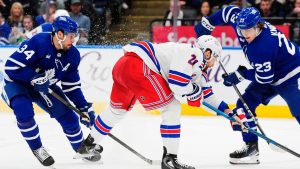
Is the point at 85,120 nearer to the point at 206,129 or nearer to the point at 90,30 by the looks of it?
the point at 206,129

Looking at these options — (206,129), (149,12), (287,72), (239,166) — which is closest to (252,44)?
(287,72)

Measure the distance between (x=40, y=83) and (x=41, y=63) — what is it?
0.58 ft

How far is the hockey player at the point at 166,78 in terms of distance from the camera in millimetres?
4164

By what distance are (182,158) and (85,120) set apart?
2.58 feet

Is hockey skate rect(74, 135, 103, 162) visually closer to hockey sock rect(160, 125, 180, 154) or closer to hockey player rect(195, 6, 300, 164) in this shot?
hockey sock rect(160, 125, 180, 154)

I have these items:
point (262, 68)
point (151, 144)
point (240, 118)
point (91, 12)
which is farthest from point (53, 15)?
point (262, 68)

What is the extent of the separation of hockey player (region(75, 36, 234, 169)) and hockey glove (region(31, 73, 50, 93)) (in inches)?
17.0

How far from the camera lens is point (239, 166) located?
471cm

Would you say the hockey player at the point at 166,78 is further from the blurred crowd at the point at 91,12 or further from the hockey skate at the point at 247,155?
the blurred crowd at the point at 91,12

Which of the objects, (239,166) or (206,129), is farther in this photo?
(206,129)

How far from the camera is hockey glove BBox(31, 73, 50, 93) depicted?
4.31m

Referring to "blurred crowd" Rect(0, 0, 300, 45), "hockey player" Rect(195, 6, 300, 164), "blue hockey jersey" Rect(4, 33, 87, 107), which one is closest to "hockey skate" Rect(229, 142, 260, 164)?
"hockey player" Rect(195, 6, 300, 164)

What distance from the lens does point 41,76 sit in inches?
173

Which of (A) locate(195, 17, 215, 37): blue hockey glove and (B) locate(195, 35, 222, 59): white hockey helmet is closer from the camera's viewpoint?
(B) locate(195, 35, 222, 59): white hockey helmet
